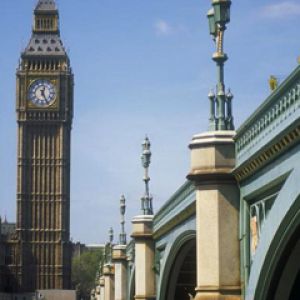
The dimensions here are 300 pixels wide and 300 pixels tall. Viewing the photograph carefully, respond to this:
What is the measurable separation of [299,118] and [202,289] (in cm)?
456

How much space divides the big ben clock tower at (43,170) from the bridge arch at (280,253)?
133952 mm

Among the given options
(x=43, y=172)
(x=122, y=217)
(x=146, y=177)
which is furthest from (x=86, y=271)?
(x=146, y=177)

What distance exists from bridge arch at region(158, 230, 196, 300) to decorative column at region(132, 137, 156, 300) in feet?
5.24

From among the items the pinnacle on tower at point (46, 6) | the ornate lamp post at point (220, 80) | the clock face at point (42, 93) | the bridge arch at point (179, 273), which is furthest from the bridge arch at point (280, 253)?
the pinnacle on tower at point (46, 6)

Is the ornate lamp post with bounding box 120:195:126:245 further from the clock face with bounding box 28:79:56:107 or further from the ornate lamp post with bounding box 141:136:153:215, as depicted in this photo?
the clock face with bounding box 28:79:56:107

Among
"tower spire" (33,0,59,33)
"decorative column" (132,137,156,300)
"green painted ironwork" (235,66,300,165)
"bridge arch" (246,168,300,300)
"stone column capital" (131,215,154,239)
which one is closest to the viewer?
"green painted ironwork" (235,66,300,165)

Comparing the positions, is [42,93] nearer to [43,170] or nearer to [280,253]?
[43,170]

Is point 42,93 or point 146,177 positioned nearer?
point 146,177

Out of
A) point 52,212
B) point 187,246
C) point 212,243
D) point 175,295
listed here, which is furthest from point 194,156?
point 52,212

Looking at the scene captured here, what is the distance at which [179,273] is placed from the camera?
2975 centimetres

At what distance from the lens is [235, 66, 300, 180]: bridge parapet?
11.6 meters

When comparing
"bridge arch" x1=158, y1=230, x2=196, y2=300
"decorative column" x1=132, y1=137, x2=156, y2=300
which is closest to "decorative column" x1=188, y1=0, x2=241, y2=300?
"bridge arch" x1=158, y1=230, x2=196, y2=300

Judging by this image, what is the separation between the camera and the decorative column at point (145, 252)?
106ft

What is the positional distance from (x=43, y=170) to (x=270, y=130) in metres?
137
